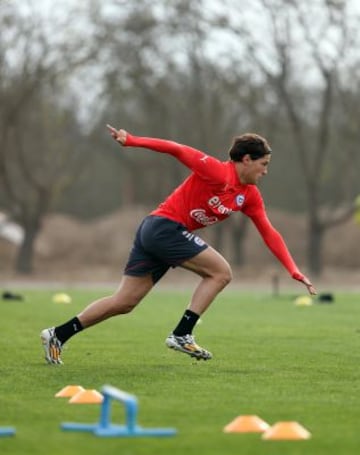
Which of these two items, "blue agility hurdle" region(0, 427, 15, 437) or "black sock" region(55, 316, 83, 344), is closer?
"blue agility hurdle" region(0, 427, 15, 437)

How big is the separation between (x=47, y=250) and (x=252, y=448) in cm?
4979

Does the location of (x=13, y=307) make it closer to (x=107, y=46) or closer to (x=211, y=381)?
(x=211, y=381)

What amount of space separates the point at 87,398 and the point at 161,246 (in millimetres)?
2573

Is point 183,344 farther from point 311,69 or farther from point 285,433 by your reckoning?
point 311,69

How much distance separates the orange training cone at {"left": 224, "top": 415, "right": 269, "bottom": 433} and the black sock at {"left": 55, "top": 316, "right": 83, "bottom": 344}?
3887 millimetres

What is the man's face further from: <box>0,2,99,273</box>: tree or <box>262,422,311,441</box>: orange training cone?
<box>0,2,99,273</box>: tree

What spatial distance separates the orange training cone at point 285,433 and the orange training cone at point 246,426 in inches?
6.6

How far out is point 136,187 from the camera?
198 ft

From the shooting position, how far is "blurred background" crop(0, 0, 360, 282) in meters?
42.8

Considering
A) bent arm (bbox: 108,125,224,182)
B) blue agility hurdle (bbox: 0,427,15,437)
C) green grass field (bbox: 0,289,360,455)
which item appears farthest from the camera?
bent arm (bbox: 108,125,224,182)

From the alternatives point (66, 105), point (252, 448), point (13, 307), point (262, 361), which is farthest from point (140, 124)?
point (252, 448)

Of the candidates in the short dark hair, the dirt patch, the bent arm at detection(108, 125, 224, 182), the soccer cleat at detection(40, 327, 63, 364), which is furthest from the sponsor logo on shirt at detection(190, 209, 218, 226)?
the dirt patch

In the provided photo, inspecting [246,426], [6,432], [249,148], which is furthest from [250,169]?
[6,432]

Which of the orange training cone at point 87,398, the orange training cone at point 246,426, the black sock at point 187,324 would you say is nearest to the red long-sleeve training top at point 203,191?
the black sock at point 187,324
